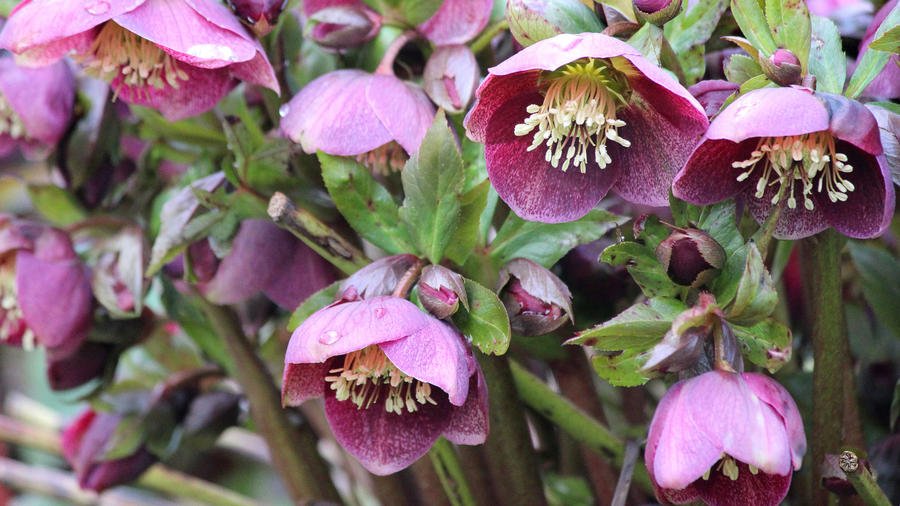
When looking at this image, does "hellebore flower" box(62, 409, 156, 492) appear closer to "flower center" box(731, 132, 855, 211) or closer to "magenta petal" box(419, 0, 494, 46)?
"magenta petal" box(419, 0, 494, 46)

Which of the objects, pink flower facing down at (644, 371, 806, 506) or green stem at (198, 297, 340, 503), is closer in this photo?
pink flower facing down at (644, 371, 806, 506)

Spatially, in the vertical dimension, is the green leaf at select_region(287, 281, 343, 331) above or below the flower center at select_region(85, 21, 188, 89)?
below

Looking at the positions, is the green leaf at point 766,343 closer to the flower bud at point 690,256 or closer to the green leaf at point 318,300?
the flower bud at point 690,256

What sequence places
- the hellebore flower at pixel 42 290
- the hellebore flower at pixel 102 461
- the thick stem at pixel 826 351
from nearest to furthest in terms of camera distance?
the thick stem at pixel 826 351 < the hellebore flower at pixel 42 290 < the hellebore flower at pixel 102 461

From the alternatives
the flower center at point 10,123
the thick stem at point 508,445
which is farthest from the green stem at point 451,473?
the flower center at point 10,123

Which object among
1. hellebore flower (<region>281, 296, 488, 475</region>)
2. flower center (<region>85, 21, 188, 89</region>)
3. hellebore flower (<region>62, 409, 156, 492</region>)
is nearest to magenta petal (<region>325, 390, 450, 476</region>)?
hellebore flower (<region>281, 296, 488, 475</region>)

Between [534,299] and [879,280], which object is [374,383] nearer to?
[534,299]

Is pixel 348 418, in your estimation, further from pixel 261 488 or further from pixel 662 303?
pixel 261 488
